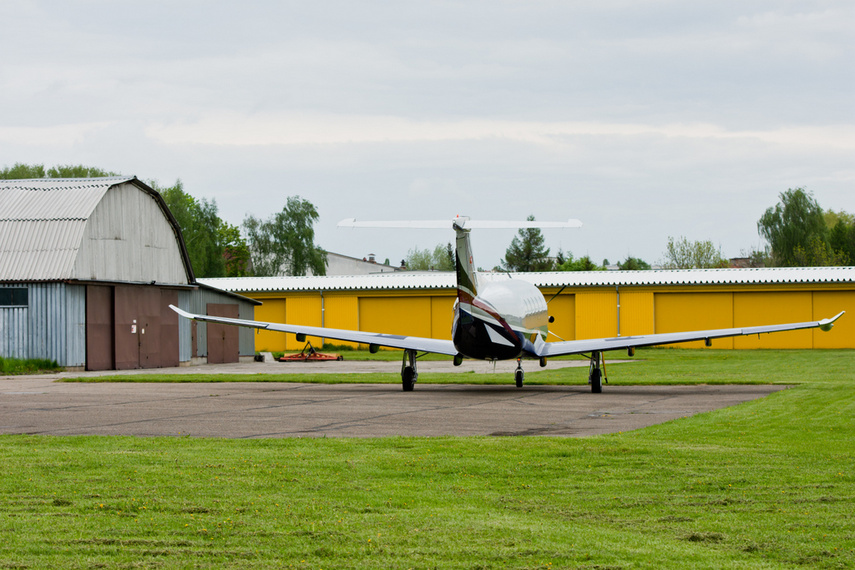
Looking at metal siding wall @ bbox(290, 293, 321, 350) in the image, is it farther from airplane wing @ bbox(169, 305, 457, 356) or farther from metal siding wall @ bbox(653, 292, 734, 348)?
airplane wing @ bbox(169, 305, 457, 356)

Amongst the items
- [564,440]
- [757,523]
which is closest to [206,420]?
[564,440]

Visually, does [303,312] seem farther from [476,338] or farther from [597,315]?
[476,338]

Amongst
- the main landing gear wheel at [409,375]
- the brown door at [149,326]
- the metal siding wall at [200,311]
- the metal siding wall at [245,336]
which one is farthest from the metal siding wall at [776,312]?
the main landing gear wheel at [409,375]

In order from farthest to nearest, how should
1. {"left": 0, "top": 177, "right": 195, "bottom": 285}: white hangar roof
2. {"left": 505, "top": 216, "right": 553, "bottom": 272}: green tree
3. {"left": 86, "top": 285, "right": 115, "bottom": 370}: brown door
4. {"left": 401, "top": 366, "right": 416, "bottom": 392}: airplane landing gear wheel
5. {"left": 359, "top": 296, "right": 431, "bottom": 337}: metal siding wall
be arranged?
{"left": 505, "top": 216, "right": 553, "bottom": 272}: green tree → {"left": 359, "top": 296, "right": 431, "bottom": 337}: metal siding wall → {"left": 86, "top": 285, "right": 115, "bottom": 370}: brown door → {"left": 0, "top": 177, "right": 195, "bottom": 285}: white hangar roof → {"left": 401, "top": 366, "right": 416, "bottom": 392}: airplane landing gear wheel

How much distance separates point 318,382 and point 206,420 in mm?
11656

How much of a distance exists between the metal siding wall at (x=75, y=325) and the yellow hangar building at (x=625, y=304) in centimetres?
1785

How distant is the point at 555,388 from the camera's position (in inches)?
1034

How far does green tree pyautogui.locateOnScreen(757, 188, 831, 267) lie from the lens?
92537mm

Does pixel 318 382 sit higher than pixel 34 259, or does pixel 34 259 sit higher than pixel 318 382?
pixel 34 259

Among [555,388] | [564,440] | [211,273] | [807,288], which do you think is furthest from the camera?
[211,273]

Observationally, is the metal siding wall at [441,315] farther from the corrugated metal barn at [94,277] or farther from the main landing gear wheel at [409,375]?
the main landing gear wheel at [409,375]

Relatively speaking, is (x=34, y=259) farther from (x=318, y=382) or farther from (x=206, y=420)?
(x=206, y=420)

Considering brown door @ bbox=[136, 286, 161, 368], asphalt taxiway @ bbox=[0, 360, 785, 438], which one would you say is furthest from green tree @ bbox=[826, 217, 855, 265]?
asphalt taxiway @ bbox=[0, 360, 785, 438]

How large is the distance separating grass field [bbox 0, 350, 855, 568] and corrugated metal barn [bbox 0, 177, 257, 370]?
2393 cm
